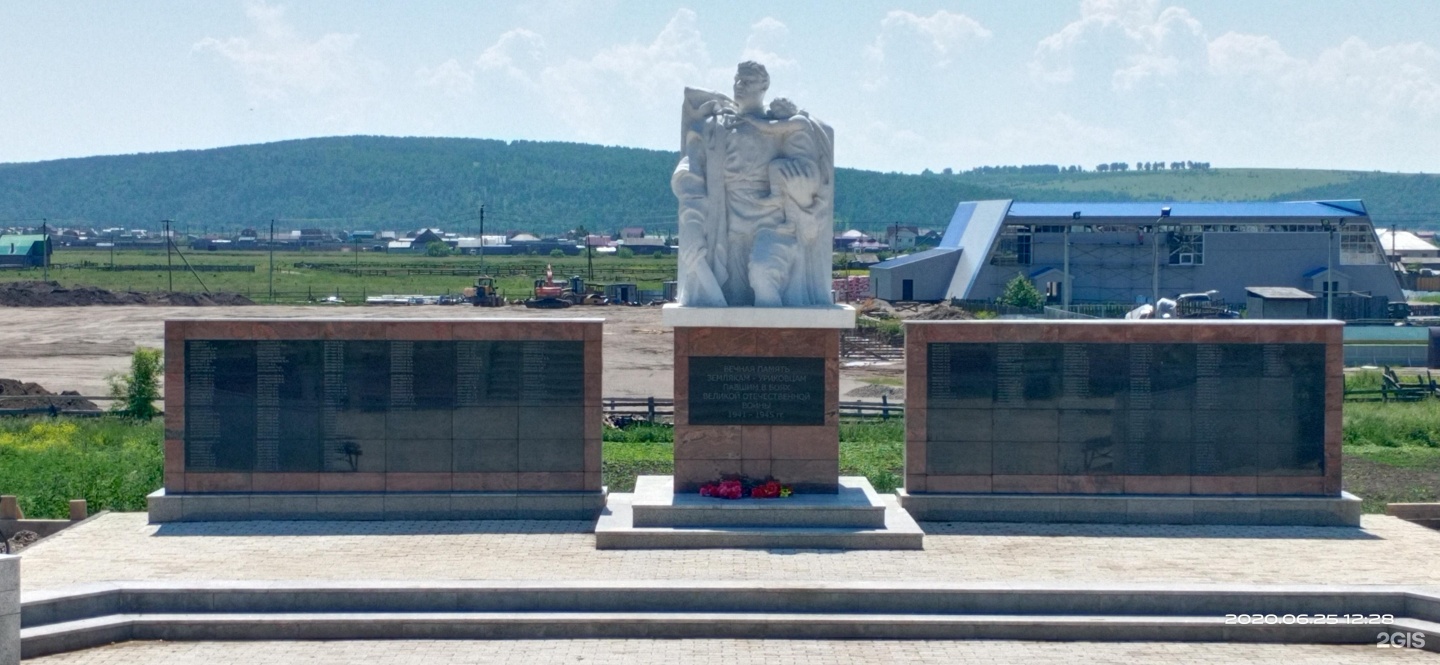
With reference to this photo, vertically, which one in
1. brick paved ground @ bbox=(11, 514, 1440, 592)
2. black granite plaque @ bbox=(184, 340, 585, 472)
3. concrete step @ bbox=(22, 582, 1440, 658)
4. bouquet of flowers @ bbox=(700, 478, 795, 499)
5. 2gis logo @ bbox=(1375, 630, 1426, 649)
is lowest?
2gis logo @ bbox=(1375, 630, 1426, 649)

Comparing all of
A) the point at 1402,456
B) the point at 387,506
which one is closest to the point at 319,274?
the point at 1402,456

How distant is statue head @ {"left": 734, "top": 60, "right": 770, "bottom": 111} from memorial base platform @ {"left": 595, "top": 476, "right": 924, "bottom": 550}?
193 inches

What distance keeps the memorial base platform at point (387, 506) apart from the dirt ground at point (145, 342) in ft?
37.9

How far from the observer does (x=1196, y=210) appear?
6912 centimetres

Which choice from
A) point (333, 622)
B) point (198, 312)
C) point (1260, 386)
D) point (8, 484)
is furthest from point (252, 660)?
point (198, 312)

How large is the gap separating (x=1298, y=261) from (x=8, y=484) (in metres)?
56.9

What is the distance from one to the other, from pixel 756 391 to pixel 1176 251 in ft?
167

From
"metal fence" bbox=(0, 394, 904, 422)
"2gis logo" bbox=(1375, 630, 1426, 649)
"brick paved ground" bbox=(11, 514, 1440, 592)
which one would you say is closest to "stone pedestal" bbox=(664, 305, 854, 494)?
"brick paved ground" bbox=(11, 514, 1440, 592)

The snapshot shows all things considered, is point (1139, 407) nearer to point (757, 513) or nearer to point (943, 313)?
point (757, 513)

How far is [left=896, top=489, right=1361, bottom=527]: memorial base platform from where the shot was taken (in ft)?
62.5

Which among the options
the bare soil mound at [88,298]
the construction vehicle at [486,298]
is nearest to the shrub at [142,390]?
the construction vehicle at [486,298]

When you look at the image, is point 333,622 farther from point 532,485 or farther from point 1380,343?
point 1380,343

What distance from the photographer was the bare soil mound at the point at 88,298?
7381cm

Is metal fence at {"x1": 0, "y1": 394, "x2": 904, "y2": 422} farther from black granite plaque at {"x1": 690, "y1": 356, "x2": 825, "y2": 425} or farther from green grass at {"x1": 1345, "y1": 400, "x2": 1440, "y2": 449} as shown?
black granite plaque at {"x1": 690, "y1": 356, "x2": 825, "y2": 425}
